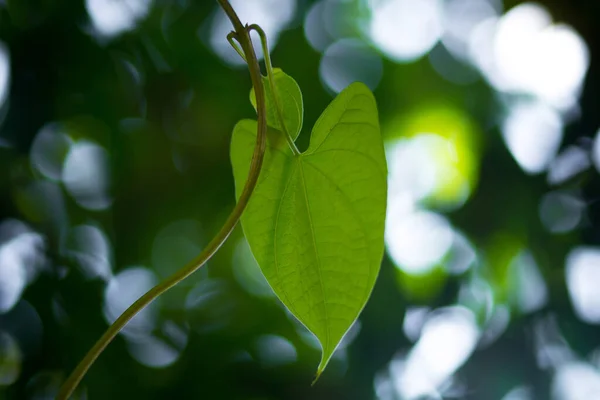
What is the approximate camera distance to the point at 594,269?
1162 mm

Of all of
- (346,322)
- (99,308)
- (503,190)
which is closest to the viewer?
(346,322)

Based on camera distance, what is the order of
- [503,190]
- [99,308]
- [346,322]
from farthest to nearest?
[503,190] → [99,308] → [346,322]

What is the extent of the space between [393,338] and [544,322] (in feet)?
0.98

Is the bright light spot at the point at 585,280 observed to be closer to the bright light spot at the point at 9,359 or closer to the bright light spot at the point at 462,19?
the bright light spot at the point at 462,19

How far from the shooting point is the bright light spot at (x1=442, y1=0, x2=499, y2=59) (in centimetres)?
118

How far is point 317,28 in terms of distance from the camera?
3.73 ft

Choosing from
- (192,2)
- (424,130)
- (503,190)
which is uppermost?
(192,2)

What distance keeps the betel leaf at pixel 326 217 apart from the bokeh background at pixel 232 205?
74 centimetres

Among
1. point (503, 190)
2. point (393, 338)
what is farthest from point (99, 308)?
point (503, 190)

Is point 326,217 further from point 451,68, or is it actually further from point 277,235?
point 451,68

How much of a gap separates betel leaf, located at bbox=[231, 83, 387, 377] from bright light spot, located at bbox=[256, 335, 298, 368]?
2.57ft

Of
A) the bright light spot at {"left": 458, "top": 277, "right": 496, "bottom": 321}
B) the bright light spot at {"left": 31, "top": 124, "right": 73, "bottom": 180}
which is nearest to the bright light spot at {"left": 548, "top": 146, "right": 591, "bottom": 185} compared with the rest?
the bright light spot at {"left": 458, "top": 277, "right": 496, "bottom": 321}

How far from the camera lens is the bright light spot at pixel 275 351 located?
1.06 metres

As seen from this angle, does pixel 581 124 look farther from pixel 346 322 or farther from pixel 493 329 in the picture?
pixel 346 322
